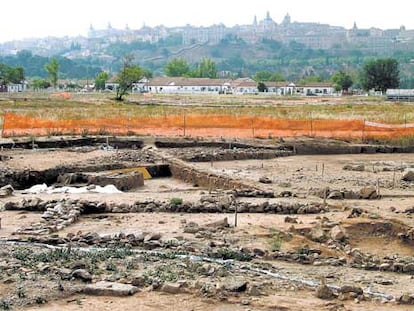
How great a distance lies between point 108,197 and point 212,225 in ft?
17.7

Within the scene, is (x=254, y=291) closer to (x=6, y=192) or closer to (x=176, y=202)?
(x=176, y=202)

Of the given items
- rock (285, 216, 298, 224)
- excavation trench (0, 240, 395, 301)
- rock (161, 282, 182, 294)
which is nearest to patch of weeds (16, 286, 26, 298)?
rock (161, 282, 182, 294)

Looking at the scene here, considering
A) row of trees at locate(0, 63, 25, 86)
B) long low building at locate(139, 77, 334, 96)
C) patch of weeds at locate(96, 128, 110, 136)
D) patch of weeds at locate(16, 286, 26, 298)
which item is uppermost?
row of trees at locate(0, 63, 25, 86)

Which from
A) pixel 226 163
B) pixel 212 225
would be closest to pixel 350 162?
pixel 226 163

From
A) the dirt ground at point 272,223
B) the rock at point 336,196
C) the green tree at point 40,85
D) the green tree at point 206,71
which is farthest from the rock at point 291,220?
the green tree at point 206,71

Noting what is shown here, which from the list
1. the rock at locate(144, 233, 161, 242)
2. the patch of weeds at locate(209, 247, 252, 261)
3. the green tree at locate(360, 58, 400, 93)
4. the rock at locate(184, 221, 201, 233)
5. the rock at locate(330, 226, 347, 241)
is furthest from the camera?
the green tree at locate(360, 58, 400, 93)

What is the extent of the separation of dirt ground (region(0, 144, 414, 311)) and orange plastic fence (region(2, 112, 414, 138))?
6.02m

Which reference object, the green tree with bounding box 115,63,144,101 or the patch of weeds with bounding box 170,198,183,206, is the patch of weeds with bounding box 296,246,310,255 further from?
the green tree with bounding box 115,63,144,101

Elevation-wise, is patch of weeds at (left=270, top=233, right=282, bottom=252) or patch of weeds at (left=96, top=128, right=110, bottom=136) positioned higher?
patch of weeds at (left=96, top=128, right=110, bottom=136)

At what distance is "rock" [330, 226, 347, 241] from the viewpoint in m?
15.1

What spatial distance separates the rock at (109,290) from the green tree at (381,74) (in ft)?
329

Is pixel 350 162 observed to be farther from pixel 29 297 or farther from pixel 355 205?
pixel 29 297

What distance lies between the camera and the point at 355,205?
1914cm

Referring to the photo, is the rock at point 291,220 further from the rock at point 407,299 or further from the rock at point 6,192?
the rock at point 6,192
